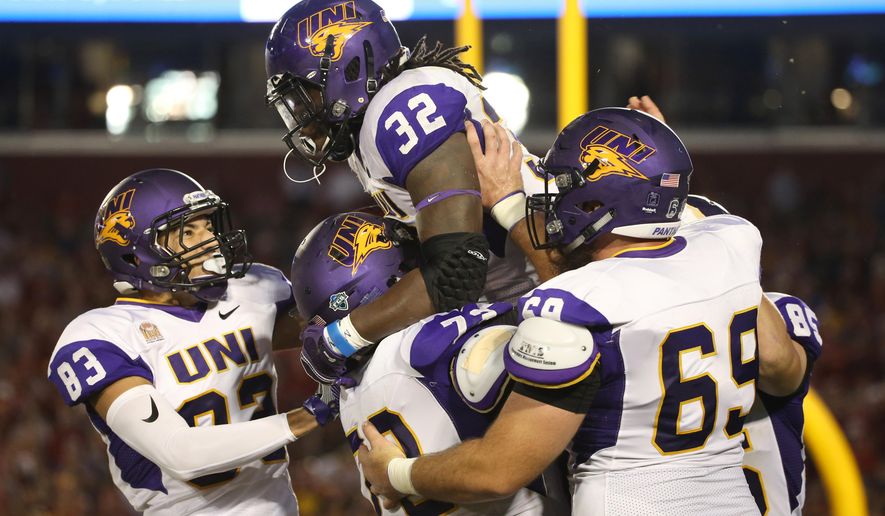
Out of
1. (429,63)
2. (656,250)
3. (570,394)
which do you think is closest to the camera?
(570,394)

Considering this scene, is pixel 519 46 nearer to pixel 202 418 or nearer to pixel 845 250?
pixel 845 250

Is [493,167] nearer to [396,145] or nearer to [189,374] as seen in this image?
[396,145]

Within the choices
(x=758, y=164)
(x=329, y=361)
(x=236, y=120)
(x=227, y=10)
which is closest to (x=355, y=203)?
(x=236, y=120)

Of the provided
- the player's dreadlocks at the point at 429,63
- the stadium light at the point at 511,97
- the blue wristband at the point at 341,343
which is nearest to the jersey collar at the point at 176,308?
the blue wristband at the point at 341,343

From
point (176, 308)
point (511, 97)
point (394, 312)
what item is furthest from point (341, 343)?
point (511, 97)

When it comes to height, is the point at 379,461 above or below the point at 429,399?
below

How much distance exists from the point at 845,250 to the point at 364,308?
8002 millimetres

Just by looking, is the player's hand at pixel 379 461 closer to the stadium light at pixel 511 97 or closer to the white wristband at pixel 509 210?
the white wristband at pixel 509 210

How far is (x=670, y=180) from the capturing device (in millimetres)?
2379

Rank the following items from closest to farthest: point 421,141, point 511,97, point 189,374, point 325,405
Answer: point 421,141, point 325,405, point 189,374, point 511,97

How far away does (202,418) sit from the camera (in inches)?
120

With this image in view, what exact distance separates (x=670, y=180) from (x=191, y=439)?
4.53ft

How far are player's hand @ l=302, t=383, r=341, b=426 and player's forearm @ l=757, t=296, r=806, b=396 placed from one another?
3.40 feet

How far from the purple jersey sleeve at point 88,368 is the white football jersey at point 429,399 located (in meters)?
0.76
